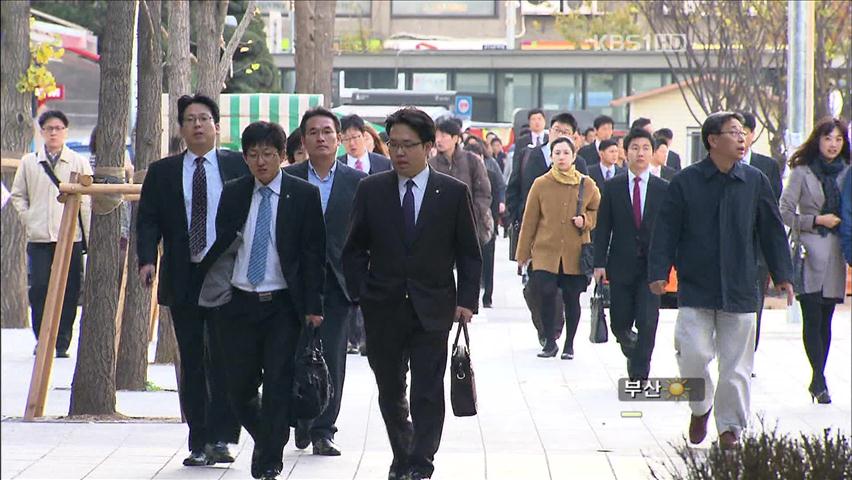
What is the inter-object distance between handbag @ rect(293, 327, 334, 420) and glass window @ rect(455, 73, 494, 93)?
5299 centimetres

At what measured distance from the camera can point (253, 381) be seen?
317 inches

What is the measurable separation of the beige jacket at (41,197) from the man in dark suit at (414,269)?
19.9ft

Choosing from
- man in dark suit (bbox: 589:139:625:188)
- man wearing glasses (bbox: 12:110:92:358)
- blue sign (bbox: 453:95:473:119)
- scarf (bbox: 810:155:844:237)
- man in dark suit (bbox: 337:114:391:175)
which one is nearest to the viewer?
man in dark suit (bbox: 337:114:391:175)

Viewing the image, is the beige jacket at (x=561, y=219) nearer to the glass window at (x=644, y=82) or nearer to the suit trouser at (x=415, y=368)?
the suit trouser at (x=415, y=368)

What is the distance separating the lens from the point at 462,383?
784cm

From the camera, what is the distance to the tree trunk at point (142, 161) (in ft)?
37.1

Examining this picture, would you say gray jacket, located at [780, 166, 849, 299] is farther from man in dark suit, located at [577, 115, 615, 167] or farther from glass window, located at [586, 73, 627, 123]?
glass window, located at [586, 73, 627, 123]

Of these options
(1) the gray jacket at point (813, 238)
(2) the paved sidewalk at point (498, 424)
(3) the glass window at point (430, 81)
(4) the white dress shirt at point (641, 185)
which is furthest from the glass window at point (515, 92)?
(1) the gray jacket at point (813, 238)

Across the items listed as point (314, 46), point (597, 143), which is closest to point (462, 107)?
point (314, 46)

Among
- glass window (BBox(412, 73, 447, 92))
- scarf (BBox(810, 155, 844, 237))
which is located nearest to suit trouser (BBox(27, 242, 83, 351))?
scarf (BBox(810, 155, 844, 237))

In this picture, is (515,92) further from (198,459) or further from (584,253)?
(198,459)

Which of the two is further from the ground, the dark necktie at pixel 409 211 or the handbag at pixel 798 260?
the dark necktie at pixel 409 211

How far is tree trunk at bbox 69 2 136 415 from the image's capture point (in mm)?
10336

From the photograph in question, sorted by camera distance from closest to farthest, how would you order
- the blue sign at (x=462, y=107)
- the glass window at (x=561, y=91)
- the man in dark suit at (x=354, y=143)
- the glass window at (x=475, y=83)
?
the man in dark suit at (x=354, y=143) < the blue sign at (x=462, y=107) < the glass window at (x=561, y=91) < the glass window at (x=475, y=83)
